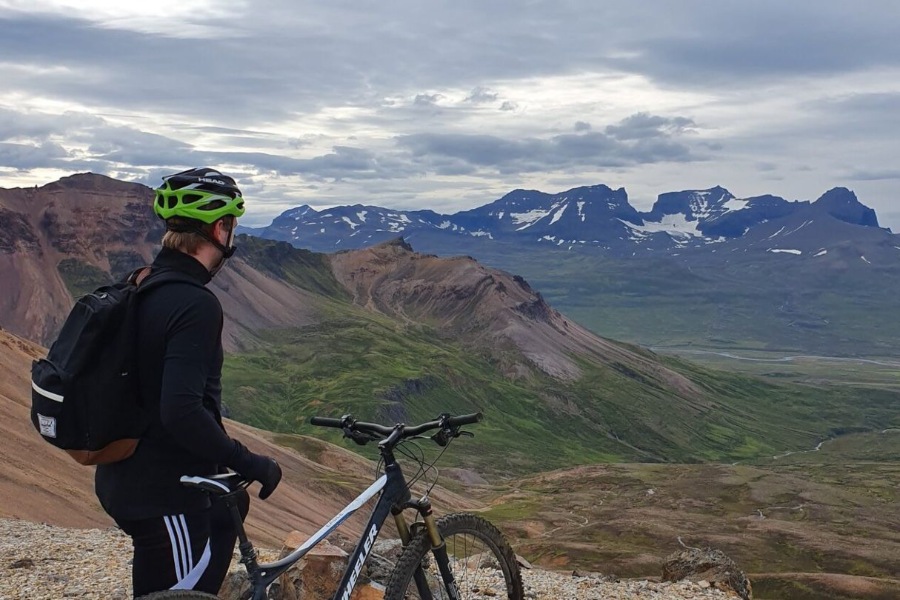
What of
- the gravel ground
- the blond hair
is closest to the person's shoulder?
the blond hair

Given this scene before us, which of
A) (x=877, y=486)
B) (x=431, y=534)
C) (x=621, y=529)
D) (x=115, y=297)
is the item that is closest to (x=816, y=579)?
(x=621, y=529)

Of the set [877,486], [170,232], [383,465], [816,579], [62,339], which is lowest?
[877,486]

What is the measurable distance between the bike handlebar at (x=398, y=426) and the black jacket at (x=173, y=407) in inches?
75.1

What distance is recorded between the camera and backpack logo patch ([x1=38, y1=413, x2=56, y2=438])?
655cm

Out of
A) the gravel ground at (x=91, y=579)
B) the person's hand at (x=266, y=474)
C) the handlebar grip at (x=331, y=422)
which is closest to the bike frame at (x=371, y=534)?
the person's hand at (x=266, y=474)

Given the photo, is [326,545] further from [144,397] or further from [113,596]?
[144,397]

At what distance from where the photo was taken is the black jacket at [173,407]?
21.7 feet

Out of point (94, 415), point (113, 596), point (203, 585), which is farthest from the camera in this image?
point (113, 596)

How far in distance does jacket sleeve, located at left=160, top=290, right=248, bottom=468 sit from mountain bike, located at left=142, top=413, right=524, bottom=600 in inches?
22.3

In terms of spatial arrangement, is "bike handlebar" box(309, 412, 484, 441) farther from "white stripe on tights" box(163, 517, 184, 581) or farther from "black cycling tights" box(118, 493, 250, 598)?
"white stripe on tights" box(163, 517, 184, 581)

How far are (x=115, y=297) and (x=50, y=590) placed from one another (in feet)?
34.6

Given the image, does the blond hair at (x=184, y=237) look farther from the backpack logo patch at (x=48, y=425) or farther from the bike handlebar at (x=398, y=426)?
the bike handlebar at (x=398, y=426)

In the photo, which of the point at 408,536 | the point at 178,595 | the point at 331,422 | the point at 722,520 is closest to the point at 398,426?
the point at 331,422

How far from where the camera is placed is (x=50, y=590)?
14.6 meters
